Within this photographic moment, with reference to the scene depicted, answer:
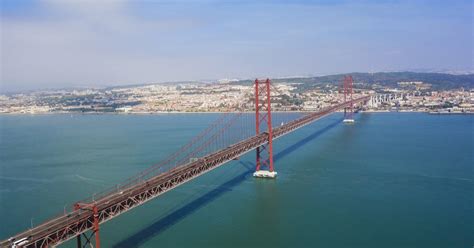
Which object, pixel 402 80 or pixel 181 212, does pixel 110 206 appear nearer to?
pixel 181 212

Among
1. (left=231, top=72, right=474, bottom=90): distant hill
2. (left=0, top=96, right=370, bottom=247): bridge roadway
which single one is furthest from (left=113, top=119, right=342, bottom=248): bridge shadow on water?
(left=231, top=72, right=474, bottom=90): distant hill

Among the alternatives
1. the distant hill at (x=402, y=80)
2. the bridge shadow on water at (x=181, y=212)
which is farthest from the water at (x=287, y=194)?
the distant hill at (x=402, y=80)

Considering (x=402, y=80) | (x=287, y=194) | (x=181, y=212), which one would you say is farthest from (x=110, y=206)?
(x=402, y=80)

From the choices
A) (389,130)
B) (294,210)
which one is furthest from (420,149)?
(294,210)

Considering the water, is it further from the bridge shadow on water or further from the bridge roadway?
the bridge roadway

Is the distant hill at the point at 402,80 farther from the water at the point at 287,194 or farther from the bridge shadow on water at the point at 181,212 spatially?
the bridge shadow on water at the point at 181,212

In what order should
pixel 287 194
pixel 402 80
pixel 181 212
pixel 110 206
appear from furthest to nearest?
pixel 402 80 → pixel 287 194 → pixel 181 212 → pixel 110 206

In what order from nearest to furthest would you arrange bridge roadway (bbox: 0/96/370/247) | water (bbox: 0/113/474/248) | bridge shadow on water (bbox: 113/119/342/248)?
bridge roadway (bbox: 0/96/370/247) → bridge shadow on water (bbox: 113/119/342/248) → water (bbox: 0/113/474/248)

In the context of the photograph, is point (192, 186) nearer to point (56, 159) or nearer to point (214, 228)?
point (214, 228)
